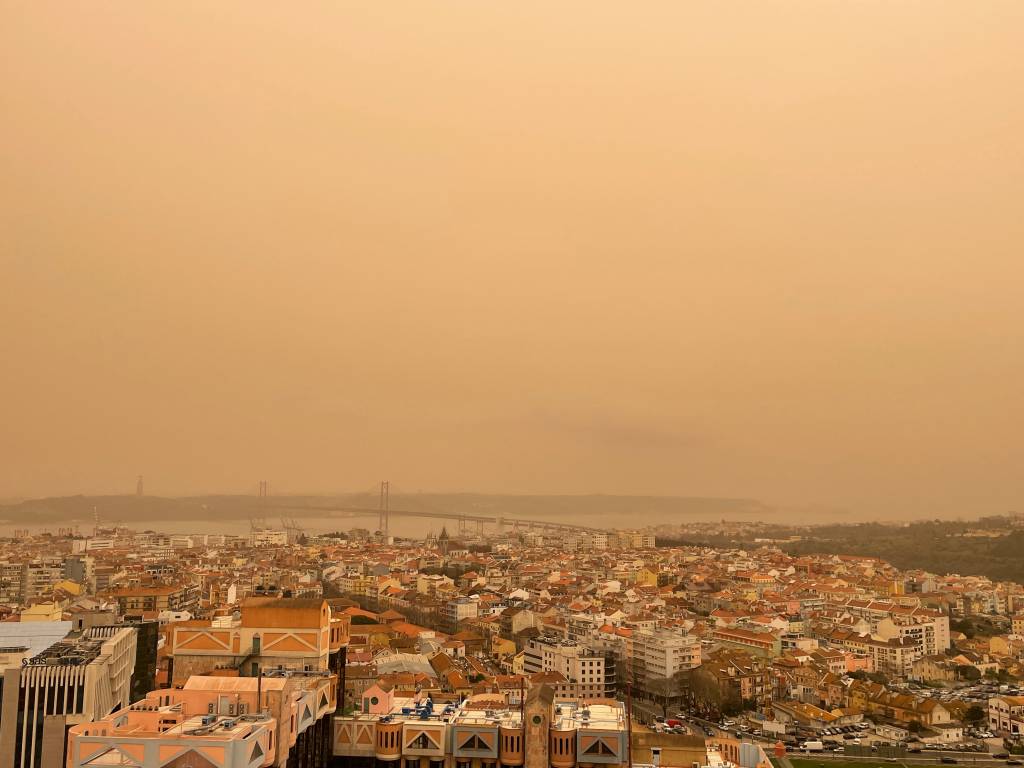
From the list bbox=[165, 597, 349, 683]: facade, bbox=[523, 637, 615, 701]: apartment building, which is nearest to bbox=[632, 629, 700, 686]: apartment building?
bbox=[523, 637, 615, 701]: apartment building

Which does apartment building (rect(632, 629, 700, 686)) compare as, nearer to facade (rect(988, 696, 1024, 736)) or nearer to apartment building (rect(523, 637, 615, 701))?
apartment building (rect(523, 637, 615, 701))

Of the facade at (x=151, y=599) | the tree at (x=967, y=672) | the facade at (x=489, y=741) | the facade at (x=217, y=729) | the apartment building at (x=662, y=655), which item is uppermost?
the facade at (x=217, y=729)

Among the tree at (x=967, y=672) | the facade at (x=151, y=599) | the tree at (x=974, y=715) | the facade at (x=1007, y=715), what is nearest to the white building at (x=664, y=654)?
the tree at (x=974, y=715)

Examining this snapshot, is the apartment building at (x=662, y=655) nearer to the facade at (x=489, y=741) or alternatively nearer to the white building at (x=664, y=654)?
the white building at (x=664, y=654)

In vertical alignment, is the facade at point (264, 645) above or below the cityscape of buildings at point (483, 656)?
above

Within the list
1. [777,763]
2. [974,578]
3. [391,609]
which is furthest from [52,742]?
[974,578]

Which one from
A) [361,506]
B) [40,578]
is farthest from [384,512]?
[40,578]

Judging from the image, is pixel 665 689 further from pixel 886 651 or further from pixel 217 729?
pixel 217 729

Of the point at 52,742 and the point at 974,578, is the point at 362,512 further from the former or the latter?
the point at 52,742
